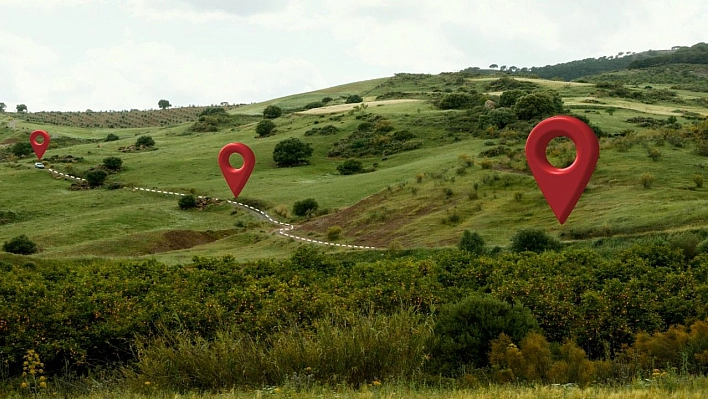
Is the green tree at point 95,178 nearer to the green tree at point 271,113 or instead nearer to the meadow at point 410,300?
the meadow at point 410,300

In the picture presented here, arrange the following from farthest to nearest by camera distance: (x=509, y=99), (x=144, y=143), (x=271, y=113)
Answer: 1. (x=271, y=113)
2. (x=144, y=143)
3. (x=509, y=99)

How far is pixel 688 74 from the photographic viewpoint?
147375 mm

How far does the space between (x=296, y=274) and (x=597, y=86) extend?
96.7m

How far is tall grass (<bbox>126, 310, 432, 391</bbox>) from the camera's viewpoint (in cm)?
1078

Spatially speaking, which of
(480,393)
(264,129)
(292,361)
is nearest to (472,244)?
(292,361)

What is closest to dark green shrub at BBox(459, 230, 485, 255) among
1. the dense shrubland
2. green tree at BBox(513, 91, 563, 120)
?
the dense shrubland

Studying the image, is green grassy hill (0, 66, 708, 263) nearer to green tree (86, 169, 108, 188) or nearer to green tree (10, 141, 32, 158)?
green tree (10, 141, 32, 158)

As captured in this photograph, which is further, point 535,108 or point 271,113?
point 271,113

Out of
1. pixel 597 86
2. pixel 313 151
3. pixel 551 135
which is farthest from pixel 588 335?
pixel 597 86

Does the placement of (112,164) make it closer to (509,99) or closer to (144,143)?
(144,143)

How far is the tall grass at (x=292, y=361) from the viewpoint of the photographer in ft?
35.4

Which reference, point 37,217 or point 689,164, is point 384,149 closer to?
point 37,217

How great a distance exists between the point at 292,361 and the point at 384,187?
40.0 meters

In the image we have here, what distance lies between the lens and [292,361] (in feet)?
35.9
